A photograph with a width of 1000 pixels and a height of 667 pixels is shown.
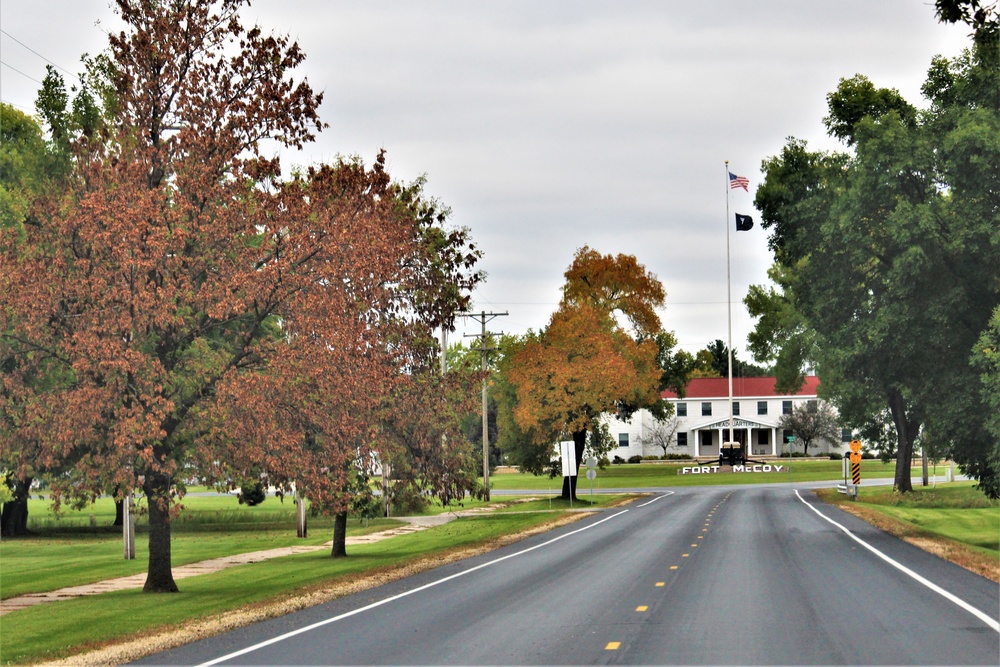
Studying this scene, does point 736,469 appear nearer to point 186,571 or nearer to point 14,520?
point 14,520

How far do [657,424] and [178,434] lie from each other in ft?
359

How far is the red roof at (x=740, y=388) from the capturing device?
125250mm

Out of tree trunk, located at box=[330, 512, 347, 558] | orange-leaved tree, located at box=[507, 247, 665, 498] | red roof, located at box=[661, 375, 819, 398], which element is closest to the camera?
tree trunk, located at box=[330, 512, 347, 558]

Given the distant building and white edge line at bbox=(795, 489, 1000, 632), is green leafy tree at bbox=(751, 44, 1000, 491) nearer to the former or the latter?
white edge line at bbox=(795, 489, 1000, 632)

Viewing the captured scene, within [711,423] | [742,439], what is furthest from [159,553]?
[742,439]

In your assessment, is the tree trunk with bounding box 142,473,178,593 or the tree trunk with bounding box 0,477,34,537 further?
the tree trunk with bounding box 0,477,34,537

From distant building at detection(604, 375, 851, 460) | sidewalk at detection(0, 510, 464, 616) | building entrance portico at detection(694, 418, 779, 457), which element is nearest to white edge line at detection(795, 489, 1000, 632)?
sidewalk at detection(0, 510, 464, 616)

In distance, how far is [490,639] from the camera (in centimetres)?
1408

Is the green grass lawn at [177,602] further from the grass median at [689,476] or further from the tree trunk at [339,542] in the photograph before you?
the grass median at [689,476]

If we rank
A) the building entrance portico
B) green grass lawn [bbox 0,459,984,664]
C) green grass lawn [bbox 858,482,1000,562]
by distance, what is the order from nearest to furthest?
green grass lawn [bbox 0,459,984,664]
green grass lawn [bbox 858,482,1000,562]
the building entrance portico

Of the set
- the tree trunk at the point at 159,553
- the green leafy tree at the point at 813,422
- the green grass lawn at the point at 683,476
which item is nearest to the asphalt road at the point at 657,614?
the tree trunk at the point at 159,553

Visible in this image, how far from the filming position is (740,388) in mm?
126500

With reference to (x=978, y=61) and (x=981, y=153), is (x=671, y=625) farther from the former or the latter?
(x=978, y=61)

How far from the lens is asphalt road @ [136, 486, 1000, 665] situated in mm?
12891
